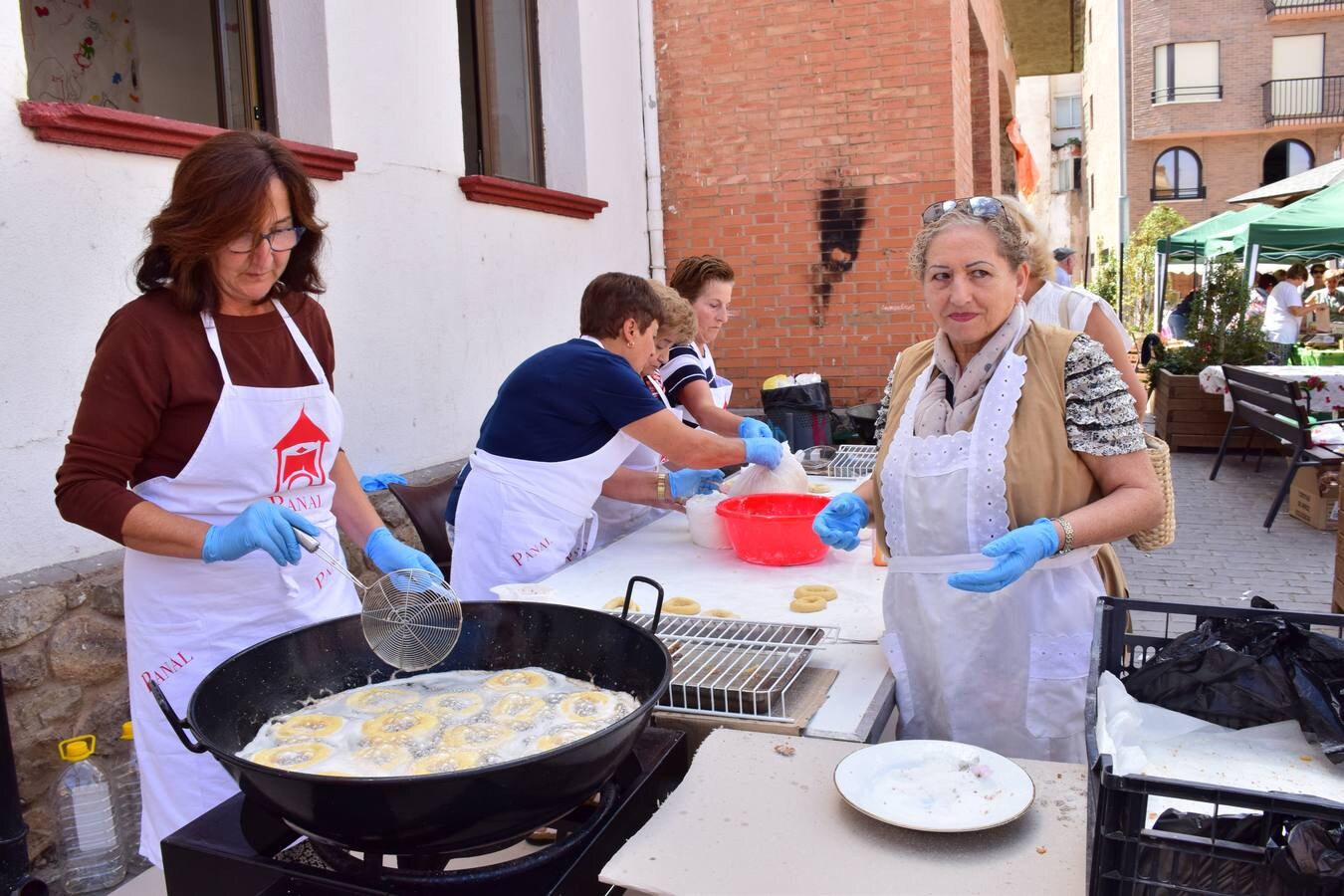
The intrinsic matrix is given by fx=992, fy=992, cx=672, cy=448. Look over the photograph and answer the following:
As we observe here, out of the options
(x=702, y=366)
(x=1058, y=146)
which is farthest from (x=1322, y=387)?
(x=1058, y=146)

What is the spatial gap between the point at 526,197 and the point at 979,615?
4259mm

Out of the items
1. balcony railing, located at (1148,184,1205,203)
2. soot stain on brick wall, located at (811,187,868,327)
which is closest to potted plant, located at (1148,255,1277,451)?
soot stain on brick wall, located at (811,187,868,327)

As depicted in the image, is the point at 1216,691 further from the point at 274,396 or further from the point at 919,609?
A: the point at 274,396

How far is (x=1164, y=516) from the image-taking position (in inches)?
82.6

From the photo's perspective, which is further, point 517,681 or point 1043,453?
point 1043,453

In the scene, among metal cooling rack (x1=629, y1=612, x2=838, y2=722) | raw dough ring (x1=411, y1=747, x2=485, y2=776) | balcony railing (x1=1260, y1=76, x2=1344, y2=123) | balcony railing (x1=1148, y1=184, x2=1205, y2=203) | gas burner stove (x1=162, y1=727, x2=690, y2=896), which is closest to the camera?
gas burner stove (x1=162, y1=727, x2=690, y2=896)

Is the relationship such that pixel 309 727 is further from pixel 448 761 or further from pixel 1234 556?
pixel 1234 556

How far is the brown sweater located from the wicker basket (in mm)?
1934

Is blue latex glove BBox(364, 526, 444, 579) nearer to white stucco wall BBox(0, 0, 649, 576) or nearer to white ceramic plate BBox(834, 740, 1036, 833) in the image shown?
white ceramic plate BBox(834, 740, 1036, 833)

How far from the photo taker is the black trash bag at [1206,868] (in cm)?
99

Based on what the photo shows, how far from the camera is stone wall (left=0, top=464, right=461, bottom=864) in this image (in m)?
2.89

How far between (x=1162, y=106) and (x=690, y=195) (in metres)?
33.2

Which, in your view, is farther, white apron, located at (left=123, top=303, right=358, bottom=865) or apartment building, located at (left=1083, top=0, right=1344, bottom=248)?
apartment building, located at (left=1083, top=0, right=1344, bottom=248)

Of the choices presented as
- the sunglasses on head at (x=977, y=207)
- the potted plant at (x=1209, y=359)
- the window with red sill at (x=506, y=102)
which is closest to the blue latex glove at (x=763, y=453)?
the sunglasses on head at (x=977, y=207)
